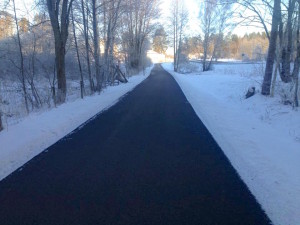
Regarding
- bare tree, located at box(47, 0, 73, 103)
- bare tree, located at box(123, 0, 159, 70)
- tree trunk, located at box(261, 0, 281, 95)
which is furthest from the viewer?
bare tree, located at box(123, 0, 159, 70)

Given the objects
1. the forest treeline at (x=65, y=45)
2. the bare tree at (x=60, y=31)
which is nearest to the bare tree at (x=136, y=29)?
the forest treeline at (x=65, y=45)

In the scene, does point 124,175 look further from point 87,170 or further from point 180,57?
point 180,57

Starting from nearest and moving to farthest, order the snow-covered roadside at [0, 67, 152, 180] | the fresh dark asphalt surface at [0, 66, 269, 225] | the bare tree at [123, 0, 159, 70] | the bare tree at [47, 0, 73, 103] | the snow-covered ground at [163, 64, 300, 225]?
the fresh dark asphalt surface at [0, 66, 269, 225] < the snow-covered ground at [163, 64, 300, 225] < the snow-covered roadside at [0, 67, 152, 180] < the bare tree at [47, 0, 73, 103] < the bare tree at [123, 0, 159, 70]

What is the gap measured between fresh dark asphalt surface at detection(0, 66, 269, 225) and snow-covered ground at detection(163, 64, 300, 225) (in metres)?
0.25

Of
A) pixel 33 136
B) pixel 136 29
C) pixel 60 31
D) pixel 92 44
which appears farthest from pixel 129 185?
pixel 136 29

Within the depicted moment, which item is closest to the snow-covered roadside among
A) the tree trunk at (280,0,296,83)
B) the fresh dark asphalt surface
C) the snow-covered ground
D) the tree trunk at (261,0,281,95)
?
the fresh dark asphalt surface

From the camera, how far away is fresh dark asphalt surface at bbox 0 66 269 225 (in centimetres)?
412

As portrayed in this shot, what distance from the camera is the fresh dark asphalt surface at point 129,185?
4125 millimetres

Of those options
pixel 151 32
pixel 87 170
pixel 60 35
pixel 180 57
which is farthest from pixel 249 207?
pixel 180 57

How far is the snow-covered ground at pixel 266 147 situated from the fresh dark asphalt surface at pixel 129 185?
25cm

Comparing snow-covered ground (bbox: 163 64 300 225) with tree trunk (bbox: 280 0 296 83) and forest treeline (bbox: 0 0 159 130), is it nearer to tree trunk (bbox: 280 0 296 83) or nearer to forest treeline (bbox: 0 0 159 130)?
tree trunk (bbox: 280 0 296 83)

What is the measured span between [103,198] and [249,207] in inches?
81.0

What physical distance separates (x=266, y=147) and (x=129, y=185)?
399cm

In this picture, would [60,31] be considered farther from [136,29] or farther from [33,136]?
[136,29]
